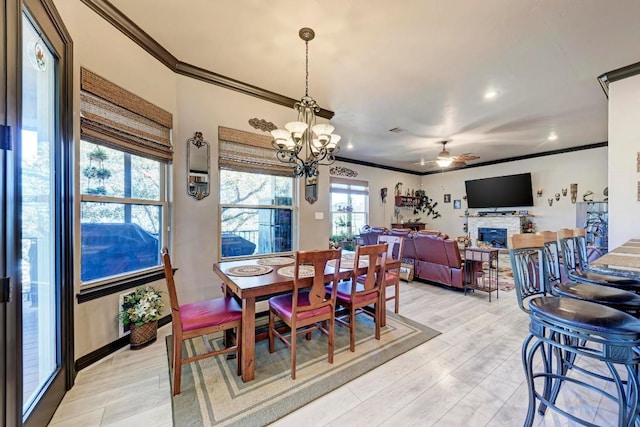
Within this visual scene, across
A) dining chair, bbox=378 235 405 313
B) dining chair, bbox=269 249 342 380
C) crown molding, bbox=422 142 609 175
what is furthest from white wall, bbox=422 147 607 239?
dining chair, bbox=269 249 342 380

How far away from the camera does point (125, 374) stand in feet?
6.79

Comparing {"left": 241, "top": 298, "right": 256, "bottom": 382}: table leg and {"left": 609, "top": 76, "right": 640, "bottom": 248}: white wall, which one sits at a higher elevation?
{"left": 609, "top": 76, "right": 640, "bottom": 248}: white wall

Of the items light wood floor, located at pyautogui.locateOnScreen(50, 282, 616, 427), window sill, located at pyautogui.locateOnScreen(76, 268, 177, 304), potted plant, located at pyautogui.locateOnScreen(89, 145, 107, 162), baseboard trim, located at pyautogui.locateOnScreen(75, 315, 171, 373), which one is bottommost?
light wood floor, located at pyautogui.locateOnScreen(50, 282, 616, 427)

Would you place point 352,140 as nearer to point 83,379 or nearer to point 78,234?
point 78,234

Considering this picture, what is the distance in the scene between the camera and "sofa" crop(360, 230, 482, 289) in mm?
4125

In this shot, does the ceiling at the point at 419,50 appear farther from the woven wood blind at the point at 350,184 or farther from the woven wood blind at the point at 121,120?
the woven wood blind at the point at 350,184

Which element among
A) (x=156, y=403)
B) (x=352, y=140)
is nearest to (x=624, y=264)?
(x=156, y=403)

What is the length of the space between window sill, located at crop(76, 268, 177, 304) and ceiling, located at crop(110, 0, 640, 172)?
236cm

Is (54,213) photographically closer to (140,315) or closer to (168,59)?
(140,315)

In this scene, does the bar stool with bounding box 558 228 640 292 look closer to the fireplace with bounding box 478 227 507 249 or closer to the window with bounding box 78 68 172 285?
the window with bounding box 78 68 172 285

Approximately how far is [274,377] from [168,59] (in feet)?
10.8

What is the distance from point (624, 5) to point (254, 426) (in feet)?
13.4

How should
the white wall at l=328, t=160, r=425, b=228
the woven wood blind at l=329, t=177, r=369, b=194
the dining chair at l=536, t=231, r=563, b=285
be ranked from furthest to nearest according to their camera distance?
the white wall at l=328, t=160, r=425, b=228, the woven wood blind at l=329, t=177, r=369, b=194, the dining chair at l=536, t=231, r=563, b=285

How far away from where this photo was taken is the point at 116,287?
2357 millimetres
